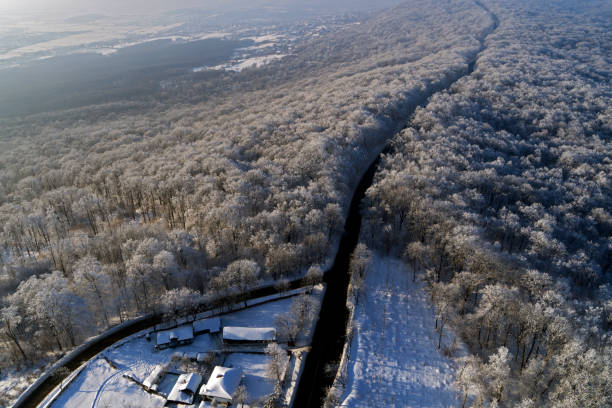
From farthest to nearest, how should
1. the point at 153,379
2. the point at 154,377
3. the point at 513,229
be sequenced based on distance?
the point at 513,229 → the point at 154,377 → the point at 153,379

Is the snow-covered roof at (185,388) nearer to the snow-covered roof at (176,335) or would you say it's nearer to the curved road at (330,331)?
the snow-covered roof at (176,335)

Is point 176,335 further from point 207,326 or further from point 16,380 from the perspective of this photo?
point 16,380

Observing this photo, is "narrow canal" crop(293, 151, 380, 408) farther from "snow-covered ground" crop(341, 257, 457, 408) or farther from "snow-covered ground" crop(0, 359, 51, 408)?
"snow-covered ground" crop(0, 359, 51, 408)

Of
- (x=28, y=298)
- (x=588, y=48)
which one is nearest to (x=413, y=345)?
(x=28, y=298)

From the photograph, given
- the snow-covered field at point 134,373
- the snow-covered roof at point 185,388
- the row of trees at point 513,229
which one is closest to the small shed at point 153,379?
the snow-covered field at point 134,373

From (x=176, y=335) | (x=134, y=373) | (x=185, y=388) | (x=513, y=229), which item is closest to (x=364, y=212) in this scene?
(x=513, y=229)

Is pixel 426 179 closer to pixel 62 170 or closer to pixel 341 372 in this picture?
pixel 341 372
